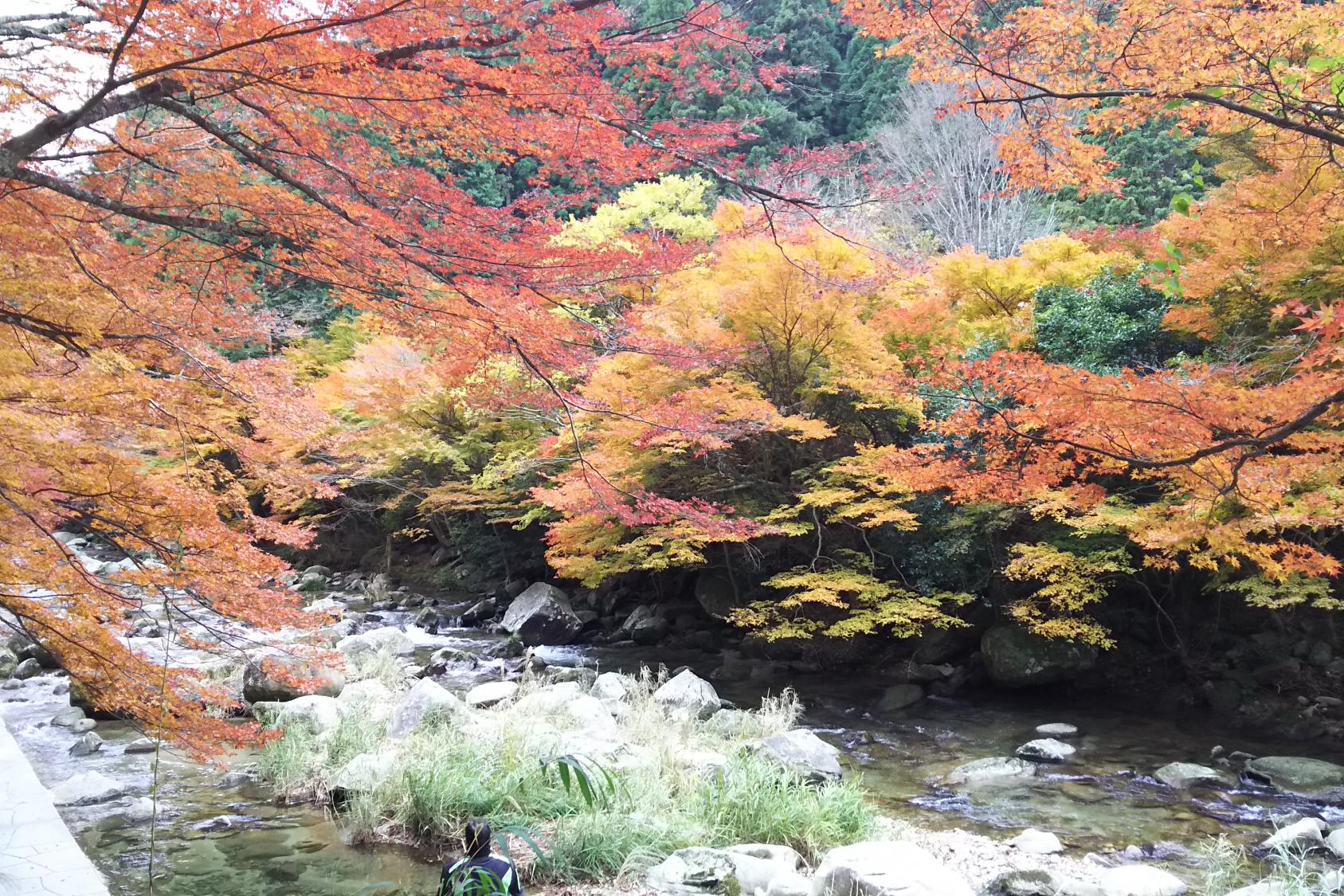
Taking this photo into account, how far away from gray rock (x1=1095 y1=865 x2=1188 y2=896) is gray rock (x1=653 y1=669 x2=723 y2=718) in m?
4.31

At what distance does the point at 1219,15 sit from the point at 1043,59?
80cm

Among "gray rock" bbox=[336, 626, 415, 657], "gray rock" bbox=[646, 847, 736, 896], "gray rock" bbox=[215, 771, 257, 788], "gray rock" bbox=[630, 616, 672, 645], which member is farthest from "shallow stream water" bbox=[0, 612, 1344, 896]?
"gray rock" bbox=[630, 616, 672, 645]

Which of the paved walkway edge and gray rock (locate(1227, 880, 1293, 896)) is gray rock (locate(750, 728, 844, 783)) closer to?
gray rock (locate(1227, 880, 1293, 896))

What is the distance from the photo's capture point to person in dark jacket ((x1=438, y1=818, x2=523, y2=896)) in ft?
9.06

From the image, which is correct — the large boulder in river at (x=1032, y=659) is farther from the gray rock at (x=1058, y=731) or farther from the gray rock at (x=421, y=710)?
the gray rock at (x=421, y=710)

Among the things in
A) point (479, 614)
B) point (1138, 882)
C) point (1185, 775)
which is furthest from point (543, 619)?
point (1138, 882)

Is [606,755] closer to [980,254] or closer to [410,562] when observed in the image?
[980,254]

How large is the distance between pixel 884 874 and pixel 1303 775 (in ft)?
17.4

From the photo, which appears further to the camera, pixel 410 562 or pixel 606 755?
pixel 410 562

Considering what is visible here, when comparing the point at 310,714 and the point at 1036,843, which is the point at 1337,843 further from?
the point at 310,714

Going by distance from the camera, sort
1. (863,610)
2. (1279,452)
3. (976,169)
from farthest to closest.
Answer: (976,169) < (863,610) < (1279,452)

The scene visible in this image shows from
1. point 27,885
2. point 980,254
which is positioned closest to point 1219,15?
point 27,885

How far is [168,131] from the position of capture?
169 inches

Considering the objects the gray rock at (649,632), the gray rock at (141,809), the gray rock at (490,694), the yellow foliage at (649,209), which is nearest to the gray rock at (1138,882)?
the gray rock at (490,694)
